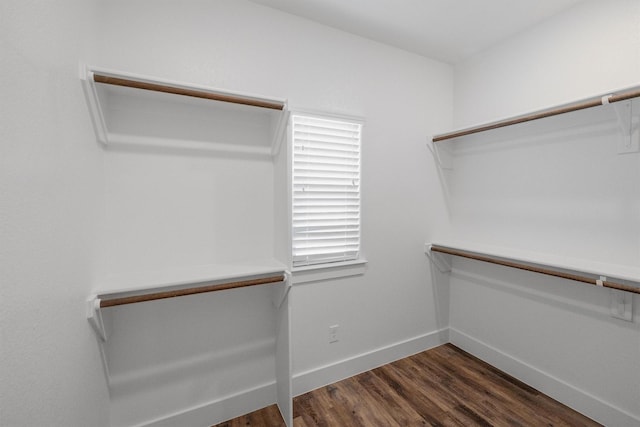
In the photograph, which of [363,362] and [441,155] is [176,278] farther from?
[441,155]

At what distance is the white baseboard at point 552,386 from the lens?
1.54 metres

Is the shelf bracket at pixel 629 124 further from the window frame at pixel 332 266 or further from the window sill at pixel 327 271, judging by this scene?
the window sill at pixel 327 271

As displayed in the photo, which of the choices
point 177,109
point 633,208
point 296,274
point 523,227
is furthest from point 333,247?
point 633,208

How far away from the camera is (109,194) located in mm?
1350

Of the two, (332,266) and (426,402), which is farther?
(332,266)

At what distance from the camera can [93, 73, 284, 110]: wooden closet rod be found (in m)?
1.14

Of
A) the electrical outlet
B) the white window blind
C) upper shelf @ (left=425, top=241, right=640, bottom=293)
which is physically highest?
the white window blind

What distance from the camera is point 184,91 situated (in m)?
1.26

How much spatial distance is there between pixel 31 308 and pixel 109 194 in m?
0.76

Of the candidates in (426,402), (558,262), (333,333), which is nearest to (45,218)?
(333,333)

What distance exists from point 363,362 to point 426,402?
48 centimetres

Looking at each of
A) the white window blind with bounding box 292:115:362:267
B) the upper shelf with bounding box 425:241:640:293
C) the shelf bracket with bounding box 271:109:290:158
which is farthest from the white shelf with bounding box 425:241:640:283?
the shelf bracket with bounding box 271:109:290:158

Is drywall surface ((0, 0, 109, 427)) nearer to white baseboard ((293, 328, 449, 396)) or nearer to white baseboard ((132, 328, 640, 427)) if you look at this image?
white baseboard ((132, 328, 640, 427))

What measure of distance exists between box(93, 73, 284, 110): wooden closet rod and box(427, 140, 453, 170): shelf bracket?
1441 mm
